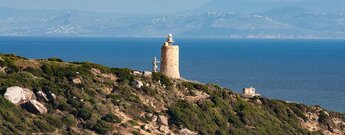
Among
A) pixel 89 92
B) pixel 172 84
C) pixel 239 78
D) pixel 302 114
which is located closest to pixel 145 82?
pixel 172 84

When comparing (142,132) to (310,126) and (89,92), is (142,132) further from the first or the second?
(310,126)

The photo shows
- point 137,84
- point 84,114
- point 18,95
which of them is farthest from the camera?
point 137,84

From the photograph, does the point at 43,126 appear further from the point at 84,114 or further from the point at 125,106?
the point at 125,106

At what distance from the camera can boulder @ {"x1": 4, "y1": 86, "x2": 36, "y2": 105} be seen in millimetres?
35375

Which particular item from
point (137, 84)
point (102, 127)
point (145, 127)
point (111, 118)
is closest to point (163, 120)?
point (145, 127)

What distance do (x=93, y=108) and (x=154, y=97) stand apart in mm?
4715

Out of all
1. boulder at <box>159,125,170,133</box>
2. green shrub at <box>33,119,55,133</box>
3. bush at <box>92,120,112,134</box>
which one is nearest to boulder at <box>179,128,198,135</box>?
boulder at <box>159,125,170,133</box>

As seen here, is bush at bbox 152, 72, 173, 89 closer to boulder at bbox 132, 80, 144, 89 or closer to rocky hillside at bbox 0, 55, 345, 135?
rocky hillside at bbox 0, 55, 345, 135

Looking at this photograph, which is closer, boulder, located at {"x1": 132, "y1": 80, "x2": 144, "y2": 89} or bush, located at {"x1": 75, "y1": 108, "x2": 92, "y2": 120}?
bush, located at {"x1": 75, "y1": 108, "x2": 92, "y2": 120}

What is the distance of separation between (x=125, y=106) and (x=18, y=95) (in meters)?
4.94

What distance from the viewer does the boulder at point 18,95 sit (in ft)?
116

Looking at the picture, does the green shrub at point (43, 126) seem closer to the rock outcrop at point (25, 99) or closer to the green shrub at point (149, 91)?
the rock outcrop at point (25, 99)

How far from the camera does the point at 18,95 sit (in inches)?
1404

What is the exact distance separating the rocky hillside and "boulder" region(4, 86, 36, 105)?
0.04 meters
